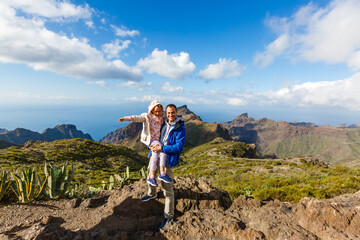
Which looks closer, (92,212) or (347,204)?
(347,204)

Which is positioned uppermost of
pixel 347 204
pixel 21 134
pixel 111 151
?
pixel 347 204

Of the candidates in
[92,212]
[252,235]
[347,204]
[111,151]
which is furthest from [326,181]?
[111,151]

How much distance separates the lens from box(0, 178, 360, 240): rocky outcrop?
347 centimetres

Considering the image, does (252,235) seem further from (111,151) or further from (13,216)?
(111,151)

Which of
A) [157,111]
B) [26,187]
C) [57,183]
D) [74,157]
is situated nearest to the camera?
[157,111]

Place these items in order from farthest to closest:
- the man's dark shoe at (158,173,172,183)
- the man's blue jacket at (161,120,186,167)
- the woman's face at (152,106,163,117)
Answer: the woman's face at (152,106,163,117) < the man's dark shoe at (158,173,172,183) < the man's blue jacket at (161,120,186,167)

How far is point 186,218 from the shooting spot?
14.0 ft

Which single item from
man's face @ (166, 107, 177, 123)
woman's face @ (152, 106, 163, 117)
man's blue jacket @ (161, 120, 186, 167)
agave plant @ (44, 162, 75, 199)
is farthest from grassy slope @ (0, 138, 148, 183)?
man's face @ (166, 107, 177, 123)

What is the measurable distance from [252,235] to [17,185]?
267 inches

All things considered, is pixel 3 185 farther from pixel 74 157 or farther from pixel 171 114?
pixel 74 157

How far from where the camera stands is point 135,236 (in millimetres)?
3820

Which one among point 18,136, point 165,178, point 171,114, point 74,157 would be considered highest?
point 171,114

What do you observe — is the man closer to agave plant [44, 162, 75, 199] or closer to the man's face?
the man's face

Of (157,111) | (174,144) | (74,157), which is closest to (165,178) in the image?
(174,144)
